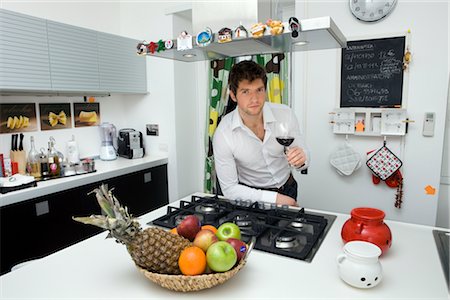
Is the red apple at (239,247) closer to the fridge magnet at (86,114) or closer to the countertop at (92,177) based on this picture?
the countertop at (92,177)

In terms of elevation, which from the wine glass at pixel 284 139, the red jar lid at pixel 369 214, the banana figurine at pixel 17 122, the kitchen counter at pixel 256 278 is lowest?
the kitchen counter at pixel 256 278

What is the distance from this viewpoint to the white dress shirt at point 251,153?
77.2 inches

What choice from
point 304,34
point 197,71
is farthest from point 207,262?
point 197,71

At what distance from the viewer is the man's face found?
182cm

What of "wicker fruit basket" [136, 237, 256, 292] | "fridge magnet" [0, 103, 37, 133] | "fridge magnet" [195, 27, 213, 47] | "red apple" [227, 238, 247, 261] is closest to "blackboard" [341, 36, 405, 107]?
"fridge magnet" [195, 27, 213, 47]

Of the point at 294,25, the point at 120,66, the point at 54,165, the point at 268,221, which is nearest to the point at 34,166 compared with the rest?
the point at 54,165

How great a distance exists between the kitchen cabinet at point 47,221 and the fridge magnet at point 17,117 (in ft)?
2.44

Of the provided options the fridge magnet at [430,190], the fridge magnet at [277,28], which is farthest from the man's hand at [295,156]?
the fridge magnet at [430,190]

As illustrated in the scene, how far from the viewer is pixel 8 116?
2584 mm

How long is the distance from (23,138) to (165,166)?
1276mm

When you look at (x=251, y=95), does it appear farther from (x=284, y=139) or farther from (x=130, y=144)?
(x=130, y=144)

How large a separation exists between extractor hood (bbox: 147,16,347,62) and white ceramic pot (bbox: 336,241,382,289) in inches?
29.2

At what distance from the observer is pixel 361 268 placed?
92 cm

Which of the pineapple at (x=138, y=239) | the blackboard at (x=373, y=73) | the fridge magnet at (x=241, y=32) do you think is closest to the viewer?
the pineapple at (x=138, y=239)
